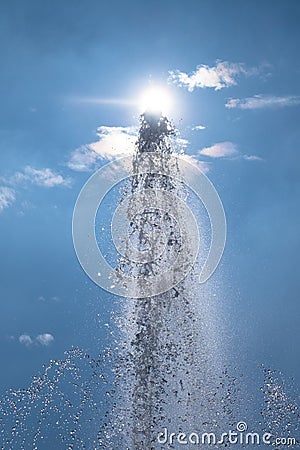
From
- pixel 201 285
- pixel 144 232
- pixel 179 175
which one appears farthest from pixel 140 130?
pixel 201 285

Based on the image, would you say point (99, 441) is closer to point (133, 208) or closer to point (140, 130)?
point (133, 208)

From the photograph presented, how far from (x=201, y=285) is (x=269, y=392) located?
11794 mm

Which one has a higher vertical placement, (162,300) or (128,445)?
(162,300)

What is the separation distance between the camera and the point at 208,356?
1200 inches

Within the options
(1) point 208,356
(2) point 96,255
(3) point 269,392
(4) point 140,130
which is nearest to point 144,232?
(2) point 96,255

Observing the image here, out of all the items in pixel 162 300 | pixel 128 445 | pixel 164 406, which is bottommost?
pixel 128 445

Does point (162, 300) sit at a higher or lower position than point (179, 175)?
lower

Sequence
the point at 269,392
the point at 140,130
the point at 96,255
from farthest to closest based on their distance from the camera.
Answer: the point at 269,392, the point at 140,130, the point at 96,255

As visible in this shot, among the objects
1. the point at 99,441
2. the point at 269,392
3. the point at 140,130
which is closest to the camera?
the point at 140,130

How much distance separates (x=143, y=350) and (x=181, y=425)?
5.35 meters

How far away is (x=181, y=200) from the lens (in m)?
28.5

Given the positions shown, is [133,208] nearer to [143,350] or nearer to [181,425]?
[143,350]

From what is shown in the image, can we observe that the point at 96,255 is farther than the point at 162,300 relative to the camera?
No

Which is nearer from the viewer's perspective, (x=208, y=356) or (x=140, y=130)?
(x=140, y=130)
